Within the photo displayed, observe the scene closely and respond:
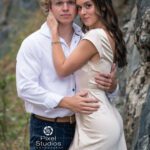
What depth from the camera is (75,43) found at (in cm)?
527

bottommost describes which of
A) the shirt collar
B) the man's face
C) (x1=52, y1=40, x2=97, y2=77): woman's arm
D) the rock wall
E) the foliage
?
the foliage

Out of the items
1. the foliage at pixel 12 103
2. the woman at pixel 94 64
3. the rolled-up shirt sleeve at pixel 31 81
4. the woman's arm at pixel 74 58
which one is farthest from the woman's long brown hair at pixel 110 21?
the foliage at pixel 12 103

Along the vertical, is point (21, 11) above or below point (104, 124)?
below

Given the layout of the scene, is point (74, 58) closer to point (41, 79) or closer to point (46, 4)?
point (41, 79)

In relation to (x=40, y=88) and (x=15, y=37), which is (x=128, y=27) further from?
(x=15, y=37)

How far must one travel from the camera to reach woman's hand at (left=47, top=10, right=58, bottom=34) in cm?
514

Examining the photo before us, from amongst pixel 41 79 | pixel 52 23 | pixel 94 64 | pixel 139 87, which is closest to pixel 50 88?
pixel 41 79

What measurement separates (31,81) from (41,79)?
135 millimetres

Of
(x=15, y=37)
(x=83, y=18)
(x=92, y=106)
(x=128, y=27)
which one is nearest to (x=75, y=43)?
(x=83, y=18)

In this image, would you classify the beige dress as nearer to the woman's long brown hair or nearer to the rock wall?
the woman's long brown hair

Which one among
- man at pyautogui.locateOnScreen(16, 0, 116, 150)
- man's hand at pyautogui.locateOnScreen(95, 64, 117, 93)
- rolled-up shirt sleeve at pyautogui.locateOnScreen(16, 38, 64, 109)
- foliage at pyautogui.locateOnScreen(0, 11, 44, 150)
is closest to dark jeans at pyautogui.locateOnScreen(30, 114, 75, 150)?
man at pyautogui.locateOnScreen(16, 0, 116, 150)

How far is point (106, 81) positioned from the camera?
5.14 meters

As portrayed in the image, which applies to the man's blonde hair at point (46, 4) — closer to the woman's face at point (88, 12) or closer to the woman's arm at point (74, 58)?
the woman's face at point (88, 12)

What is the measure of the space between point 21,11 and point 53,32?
50.5 feet
